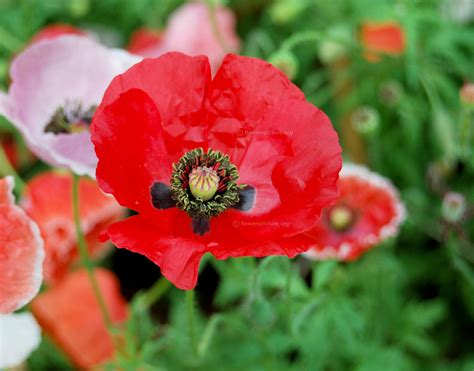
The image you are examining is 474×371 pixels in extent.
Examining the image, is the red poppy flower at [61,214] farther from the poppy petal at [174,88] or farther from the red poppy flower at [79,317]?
the poppy petal at [174,88]

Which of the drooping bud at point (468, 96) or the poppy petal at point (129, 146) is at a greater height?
the poppy petal at point (129, 146)

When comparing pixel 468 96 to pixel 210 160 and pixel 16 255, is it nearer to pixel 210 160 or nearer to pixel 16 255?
pixel 210 160

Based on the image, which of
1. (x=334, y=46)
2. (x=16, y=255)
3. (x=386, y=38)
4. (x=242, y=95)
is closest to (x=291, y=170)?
(x=242, y=95)

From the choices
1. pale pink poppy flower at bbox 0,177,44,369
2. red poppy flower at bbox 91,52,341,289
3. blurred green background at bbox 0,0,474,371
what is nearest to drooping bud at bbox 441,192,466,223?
blurred green background at bbox 0,0,474,371

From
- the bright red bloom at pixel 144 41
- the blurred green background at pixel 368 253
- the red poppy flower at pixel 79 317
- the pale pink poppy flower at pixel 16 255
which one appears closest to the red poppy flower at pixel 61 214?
the red poppy flower at pixel 79 317

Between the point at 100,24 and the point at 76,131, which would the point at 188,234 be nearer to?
the point at 76,131
